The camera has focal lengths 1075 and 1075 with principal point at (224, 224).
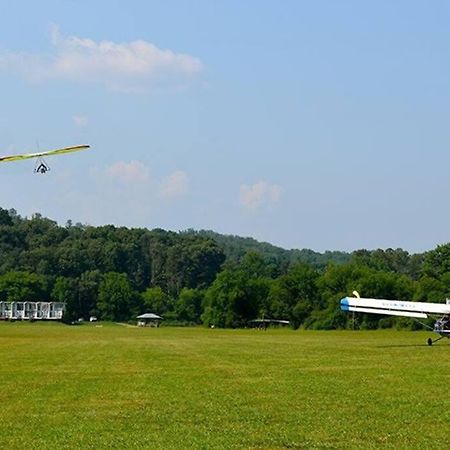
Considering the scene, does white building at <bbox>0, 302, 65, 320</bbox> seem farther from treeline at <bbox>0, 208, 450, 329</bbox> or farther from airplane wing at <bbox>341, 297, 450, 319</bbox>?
airplane wing at <bbox>341, 297, 450, 319</bbox>

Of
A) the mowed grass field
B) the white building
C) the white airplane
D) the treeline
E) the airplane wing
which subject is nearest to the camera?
the mowed grass field

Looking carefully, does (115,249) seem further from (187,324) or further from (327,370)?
(327,370)

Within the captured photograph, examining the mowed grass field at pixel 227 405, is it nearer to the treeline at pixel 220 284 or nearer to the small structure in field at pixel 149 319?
the treeline at pixel 220 284

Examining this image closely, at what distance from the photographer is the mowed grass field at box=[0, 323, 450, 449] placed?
46.4 feet

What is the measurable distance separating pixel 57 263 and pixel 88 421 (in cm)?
17406

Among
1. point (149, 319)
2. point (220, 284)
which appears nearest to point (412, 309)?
point (220, 284)

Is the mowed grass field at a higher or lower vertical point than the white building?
lower

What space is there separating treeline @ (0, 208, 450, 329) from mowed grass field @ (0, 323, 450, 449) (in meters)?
76.0

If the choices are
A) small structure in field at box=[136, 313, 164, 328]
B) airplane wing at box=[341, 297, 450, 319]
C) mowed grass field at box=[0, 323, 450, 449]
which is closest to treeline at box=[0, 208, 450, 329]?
small structure in field at box=[136, 313, 164, 328]

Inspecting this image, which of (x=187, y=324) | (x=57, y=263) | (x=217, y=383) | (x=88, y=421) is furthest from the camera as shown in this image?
(x=57, y=263)

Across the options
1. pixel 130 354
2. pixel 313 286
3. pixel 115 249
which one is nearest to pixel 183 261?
pixel 115 249

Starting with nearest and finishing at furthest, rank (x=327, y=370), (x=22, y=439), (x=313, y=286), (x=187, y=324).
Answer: (x=22, y=439)
(x=327, y=370)
(x=313, y=286)
(x=187, y=324)

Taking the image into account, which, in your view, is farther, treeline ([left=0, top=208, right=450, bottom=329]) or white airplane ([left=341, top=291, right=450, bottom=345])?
treeline ([left=0, top=208, right=450, bottom=329])

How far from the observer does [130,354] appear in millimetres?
38531
